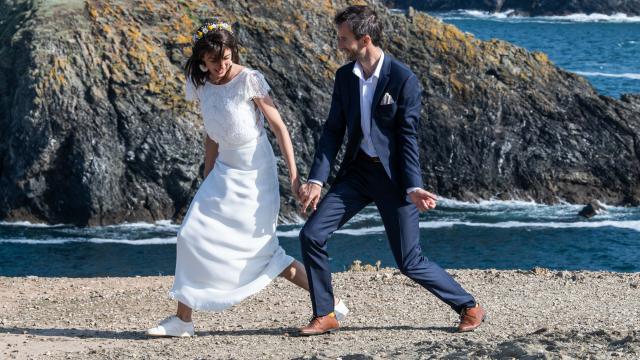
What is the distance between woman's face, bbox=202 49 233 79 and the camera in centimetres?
905

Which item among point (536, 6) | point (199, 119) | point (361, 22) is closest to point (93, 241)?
point (199, 119)

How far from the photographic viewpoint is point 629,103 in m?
37.8

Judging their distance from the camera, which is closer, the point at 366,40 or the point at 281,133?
the point at 366,40

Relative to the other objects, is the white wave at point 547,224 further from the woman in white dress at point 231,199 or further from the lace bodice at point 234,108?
the lace bodice at point 234,108

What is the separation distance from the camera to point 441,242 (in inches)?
1155

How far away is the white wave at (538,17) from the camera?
122 m

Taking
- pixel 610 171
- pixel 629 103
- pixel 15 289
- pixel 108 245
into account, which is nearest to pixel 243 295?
pixel 15 289

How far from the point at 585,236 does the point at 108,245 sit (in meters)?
11.5

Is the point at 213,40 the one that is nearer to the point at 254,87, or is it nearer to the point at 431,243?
the point at 254,87

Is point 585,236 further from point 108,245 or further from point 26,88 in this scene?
point 26,88

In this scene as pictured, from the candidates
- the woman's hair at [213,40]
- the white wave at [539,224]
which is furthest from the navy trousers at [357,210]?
the white wave at [539,224]

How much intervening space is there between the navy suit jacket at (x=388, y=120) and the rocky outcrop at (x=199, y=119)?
2208cm

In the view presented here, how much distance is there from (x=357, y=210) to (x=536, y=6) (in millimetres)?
123634

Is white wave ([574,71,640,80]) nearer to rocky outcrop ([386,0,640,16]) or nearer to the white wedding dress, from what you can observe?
rocky outcrop ([386,0,640,16])
